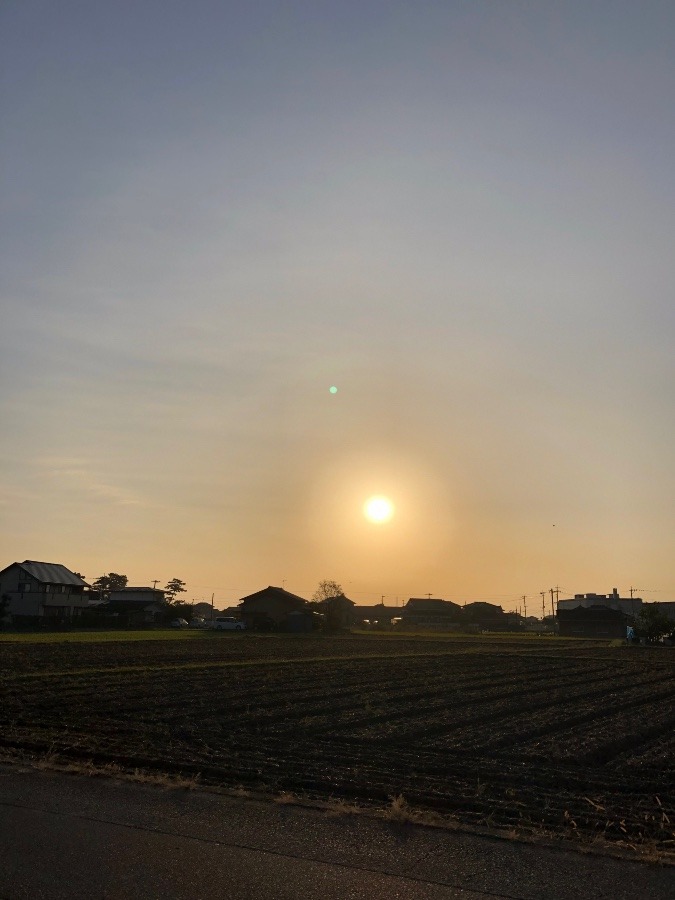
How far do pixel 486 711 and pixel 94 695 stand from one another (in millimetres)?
11115

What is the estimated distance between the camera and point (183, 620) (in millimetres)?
106250

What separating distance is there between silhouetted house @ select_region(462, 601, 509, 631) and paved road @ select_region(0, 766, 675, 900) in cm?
14660

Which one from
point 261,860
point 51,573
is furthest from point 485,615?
point 261,860

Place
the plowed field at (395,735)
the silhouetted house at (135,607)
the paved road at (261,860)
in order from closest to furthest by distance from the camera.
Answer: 1. the paved road at (261,860)
2. the plowed field at (395,735)
3. the silhouetted house at (135,607)

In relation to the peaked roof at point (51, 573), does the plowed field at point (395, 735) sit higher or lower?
Answer: lower

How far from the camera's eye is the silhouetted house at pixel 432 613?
5950 inches

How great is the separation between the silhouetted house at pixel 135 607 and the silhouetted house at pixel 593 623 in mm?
57962

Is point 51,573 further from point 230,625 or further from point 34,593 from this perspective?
point 230,625

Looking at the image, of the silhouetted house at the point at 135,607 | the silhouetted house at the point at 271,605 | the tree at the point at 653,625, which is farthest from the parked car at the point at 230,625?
the tree at the point at 653,625

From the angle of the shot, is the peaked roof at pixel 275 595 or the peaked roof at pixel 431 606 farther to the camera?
the peaked roof at pixel 431 606

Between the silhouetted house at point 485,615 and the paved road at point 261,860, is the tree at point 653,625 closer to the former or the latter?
the silhouetted house at point 485,615

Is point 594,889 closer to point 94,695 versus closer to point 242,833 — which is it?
point 242,833

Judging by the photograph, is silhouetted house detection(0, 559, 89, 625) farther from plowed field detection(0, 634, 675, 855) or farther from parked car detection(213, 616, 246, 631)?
plowed field detection(0, 634, 675, 855)

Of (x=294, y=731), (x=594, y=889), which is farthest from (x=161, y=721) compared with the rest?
(x=594, y=889)
